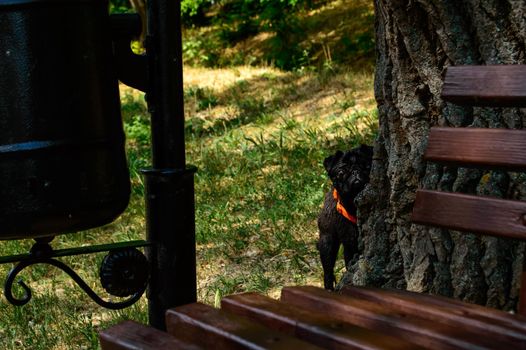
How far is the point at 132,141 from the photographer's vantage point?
349 inches

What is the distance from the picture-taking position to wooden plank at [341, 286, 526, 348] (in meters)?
1.95

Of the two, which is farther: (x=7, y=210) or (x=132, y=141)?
(x=132, y=141)

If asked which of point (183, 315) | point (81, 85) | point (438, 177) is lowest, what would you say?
point (183, 315)

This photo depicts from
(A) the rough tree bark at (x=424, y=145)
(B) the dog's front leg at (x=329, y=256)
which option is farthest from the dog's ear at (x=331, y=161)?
(A) the rough tree bark at (x=424, y=145)

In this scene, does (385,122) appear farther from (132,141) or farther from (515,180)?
(132,141)

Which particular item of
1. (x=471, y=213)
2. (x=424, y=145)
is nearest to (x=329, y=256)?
(x=424, y=145)

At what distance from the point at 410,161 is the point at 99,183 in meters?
1.21

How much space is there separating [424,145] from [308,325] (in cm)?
140

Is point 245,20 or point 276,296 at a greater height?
point 245,20

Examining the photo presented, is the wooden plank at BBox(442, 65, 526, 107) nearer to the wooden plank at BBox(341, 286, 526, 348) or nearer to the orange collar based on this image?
Result: the wooden plank at BBox(341, 286, 526, 348)

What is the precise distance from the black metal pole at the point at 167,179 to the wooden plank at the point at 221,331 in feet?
2.18

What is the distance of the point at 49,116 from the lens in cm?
262

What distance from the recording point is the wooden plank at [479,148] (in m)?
2.33

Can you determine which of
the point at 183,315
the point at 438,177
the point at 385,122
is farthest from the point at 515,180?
the point at 183,315
